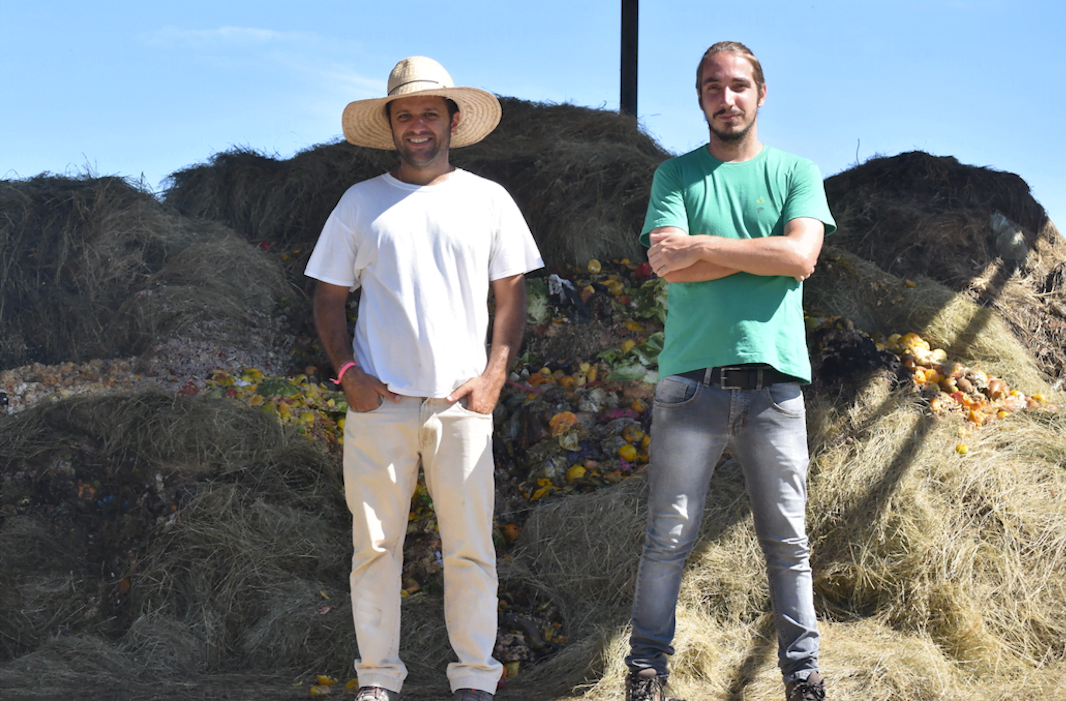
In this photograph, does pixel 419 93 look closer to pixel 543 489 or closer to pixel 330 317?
pixel 330 317

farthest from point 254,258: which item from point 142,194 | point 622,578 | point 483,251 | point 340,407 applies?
point 483,251

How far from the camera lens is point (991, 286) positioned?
26.0 ft

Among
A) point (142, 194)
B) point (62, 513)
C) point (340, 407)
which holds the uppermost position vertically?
point (142, 194)

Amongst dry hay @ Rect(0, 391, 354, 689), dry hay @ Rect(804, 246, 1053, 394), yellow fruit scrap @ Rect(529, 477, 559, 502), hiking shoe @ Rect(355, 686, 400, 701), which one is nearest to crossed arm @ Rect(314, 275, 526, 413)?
hiking shoe @ Rect(355, 686, 400, 701)

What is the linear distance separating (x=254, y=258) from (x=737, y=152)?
5975 mm

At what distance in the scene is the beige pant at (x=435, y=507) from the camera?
2.84 m

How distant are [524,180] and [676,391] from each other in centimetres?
592

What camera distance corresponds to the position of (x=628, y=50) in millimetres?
9625

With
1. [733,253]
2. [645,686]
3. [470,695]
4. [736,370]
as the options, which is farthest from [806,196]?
[470,695]

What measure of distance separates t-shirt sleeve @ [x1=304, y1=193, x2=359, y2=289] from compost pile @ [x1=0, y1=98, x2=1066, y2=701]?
1.77m

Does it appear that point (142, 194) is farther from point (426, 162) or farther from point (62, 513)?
point (426, 162)

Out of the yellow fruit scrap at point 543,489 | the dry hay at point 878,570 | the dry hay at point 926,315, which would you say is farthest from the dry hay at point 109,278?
the dry hay at point 926,315

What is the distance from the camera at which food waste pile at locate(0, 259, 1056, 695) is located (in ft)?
15.5

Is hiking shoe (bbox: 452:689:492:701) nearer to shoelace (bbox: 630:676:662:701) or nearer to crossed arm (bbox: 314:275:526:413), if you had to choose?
shoelace (bbox: 630:676:662:701)
